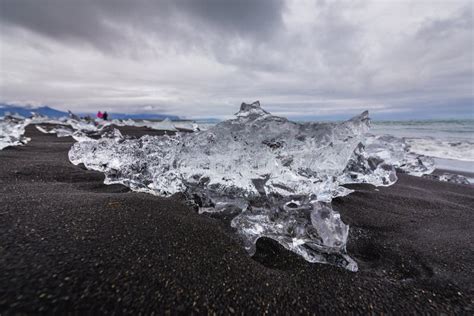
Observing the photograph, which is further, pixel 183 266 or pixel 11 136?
pixel 11 136

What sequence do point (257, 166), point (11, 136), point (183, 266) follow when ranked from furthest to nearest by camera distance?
point (11, 136), point (257, 166), point (183, 266)

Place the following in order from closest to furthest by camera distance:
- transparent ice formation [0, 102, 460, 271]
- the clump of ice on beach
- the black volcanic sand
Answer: the black volcanic sand → transparent ice formation [0, 102, 460, 271] → the clump of ice on beach

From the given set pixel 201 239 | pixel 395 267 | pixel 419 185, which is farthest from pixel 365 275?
pixel 419 185

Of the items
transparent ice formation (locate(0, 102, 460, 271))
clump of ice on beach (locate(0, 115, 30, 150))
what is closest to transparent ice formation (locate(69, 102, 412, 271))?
transparent ice formation (locate(0, 102, 460, 271))

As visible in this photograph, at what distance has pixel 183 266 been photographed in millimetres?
1188

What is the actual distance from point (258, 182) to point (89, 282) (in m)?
1.76

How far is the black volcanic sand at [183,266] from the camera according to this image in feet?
3.01

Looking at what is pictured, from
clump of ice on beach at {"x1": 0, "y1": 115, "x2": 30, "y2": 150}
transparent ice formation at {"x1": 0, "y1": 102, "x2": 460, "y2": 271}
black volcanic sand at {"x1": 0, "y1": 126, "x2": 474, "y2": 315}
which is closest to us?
black volcanic sand at {"x1": 0, "y1": 126, "x2": 474, "y2": 315}

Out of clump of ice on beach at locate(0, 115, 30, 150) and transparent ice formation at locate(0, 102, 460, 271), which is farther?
clump of ice on beach at locate(0, 115, 30, 150)

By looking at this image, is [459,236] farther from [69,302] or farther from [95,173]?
[95,173]

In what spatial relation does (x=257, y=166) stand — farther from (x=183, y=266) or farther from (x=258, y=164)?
(x=183, y=266)

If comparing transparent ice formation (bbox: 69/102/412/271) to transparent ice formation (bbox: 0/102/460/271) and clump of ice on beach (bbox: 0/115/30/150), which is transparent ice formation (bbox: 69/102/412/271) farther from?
clump of ice on beach (bbox: 0/115/30/150)

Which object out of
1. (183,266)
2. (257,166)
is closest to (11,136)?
(257,166)

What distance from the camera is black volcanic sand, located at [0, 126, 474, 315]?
3.01 ft
